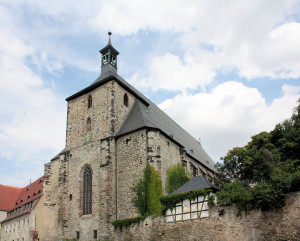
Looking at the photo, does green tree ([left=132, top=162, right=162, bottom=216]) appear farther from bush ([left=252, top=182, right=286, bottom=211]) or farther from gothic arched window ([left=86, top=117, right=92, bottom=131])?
bush ([left=252, top=182, right=286, bottom=211])

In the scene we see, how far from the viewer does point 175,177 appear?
25.1m

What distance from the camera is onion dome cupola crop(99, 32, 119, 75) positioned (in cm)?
3403

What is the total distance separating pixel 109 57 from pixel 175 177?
649 inches

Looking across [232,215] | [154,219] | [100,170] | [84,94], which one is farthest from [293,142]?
[84,94]

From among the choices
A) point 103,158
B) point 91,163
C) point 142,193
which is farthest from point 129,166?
point 91,163

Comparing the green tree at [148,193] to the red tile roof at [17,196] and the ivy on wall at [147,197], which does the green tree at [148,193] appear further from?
the red tile roof at [17,196]

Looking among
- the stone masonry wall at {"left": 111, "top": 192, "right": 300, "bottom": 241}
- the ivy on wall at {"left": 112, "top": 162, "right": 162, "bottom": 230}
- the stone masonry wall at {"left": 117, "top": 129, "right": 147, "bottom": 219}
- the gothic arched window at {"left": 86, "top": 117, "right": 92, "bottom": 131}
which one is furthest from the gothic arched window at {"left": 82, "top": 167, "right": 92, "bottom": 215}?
the stone masonry wall at {"left": 111, "top": 192, "right": 300, "bottom": 241}

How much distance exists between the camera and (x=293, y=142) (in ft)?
76.0

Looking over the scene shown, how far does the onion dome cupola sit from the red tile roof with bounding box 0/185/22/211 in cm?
2884

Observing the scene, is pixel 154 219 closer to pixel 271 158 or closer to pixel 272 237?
pixel 272 237

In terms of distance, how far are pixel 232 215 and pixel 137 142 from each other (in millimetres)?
10435

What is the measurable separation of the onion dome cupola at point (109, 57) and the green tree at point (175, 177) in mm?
14131

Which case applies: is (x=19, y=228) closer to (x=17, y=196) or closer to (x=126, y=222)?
(x=17, y=196)

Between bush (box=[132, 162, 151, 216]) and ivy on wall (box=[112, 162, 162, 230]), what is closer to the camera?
ivy on wall (box=[112, 162, 162, 230])
